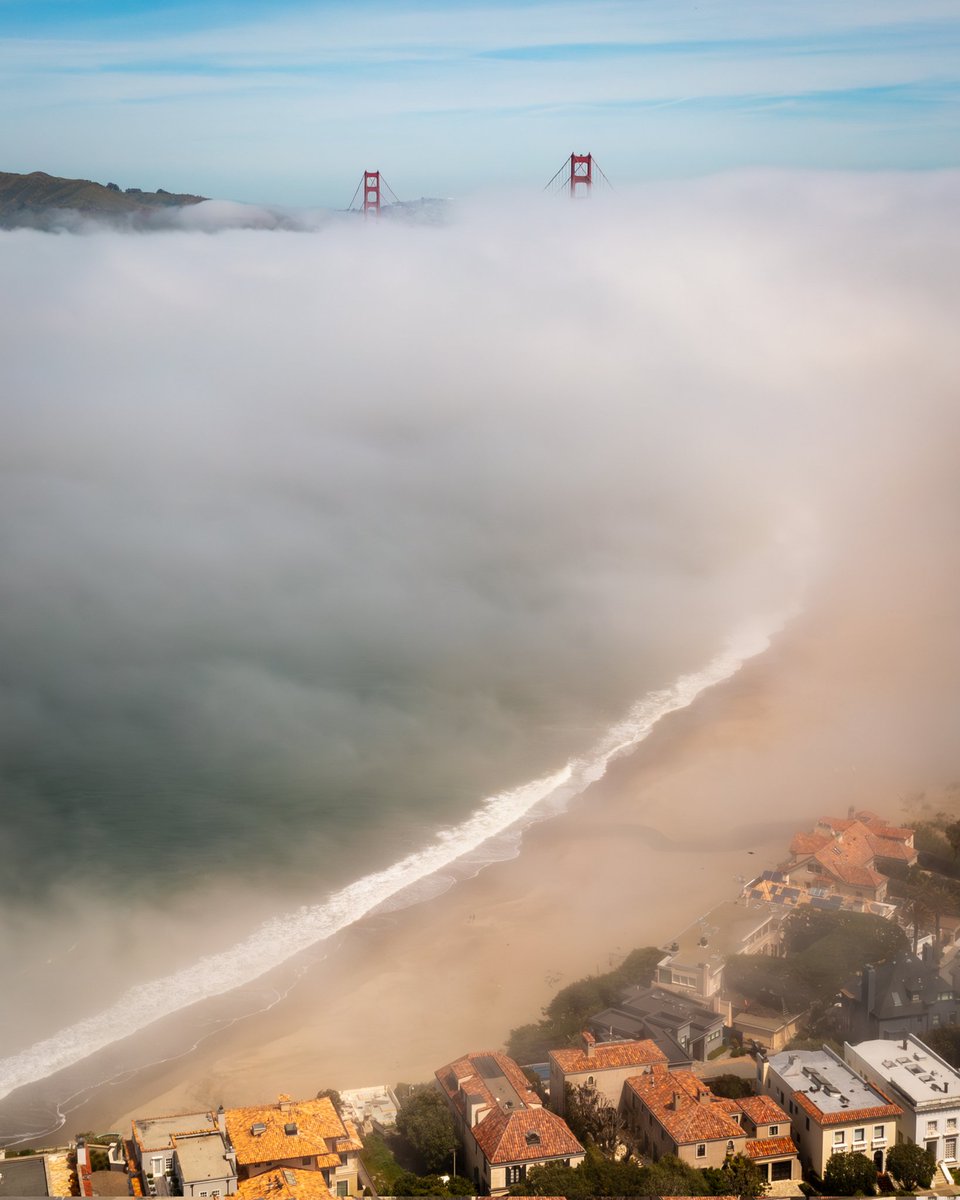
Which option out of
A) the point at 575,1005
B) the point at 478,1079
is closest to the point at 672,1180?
the point at 478,1079

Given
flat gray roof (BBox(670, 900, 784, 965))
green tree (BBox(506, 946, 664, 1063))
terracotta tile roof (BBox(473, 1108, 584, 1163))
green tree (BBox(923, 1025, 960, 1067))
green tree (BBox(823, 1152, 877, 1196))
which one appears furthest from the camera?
flat gray roof (BBox(670, 900, 784, 965))

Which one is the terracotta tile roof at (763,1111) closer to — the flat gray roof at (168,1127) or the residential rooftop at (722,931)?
the residential rooftop at (722,931)

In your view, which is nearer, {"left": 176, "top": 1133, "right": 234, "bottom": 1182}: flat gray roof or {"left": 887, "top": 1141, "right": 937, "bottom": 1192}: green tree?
{"left": 176, "top": 1133, "right": 234, "bottom": 1182}: flat gray roof

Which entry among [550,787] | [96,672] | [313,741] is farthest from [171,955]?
[96,672]

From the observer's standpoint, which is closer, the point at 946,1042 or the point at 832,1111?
the point at 832,1111

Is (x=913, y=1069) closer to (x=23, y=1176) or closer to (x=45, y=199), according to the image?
(x=23, y=1176)

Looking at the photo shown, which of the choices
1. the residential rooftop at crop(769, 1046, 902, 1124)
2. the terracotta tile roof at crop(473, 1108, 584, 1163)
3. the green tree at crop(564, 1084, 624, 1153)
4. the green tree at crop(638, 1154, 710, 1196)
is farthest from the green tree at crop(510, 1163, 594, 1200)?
the residential rooftop at crop(769, 1046, 902, 1124)

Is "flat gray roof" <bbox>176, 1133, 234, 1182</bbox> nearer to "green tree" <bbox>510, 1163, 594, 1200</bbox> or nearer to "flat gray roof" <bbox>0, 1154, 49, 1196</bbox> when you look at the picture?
"flat gray roof" <bbox>0, 1154, 49, 1196</bbox>
